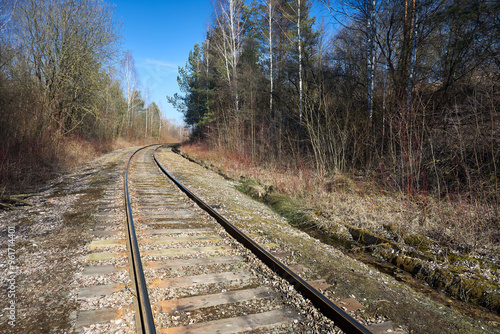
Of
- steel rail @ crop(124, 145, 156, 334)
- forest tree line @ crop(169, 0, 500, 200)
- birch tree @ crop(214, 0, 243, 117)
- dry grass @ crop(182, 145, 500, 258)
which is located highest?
birch tree @ crop(214, 0, 243, 117)

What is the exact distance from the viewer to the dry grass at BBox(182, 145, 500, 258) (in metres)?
4.23

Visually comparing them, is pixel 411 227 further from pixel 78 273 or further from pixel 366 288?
pixel 78 273

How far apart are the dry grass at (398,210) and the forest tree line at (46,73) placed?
8.24 meters

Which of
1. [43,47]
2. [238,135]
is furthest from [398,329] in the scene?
[43,47]

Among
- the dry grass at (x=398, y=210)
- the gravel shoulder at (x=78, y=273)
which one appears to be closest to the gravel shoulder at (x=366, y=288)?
the gravel shoulder at (x=78, y=273)

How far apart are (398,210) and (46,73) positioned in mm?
15561

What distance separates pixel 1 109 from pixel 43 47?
15.9 ft

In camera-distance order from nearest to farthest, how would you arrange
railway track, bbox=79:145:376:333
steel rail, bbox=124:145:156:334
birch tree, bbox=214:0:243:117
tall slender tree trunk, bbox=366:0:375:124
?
1. steel rail, bbox=124:145:156:334
2. railway track, bbox=79:145:376:333
3. tall slender tree trunk, bbox=366:0:375:124
4. birch tree, bbox=214:0:243:117

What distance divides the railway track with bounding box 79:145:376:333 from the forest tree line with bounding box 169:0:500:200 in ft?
12.6

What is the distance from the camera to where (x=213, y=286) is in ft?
9.78

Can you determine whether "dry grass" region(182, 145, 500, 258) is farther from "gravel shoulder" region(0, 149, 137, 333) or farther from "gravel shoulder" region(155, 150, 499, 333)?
"gravel shoulder" region(0, 149, 137, 333)

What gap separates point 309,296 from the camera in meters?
2.71

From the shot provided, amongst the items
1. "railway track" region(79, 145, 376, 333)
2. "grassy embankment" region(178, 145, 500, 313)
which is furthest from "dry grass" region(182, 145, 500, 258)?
"railway track" region(79, 145, 376, 333)

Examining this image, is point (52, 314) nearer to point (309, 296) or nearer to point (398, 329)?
point (309, 296)
